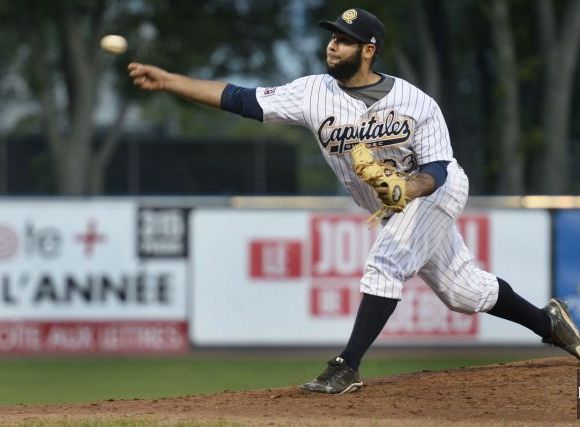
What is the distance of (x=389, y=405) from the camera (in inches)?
250

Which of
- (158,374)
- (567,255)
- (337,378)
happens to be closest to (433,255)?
(337,378)

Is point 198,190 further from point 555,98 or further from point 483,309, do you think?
point 483,309

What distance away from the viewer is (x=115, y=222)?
1171 cm

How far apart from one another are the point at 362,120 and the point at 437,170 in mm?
406

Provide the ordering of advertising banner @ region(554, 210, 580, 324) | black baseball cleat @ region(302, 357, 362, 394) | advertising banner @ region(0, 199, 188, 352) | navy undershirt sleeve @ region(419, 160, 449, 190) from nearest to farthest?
1. navy undershirt sleeve @ region(419, 160, 449, 190)
2. black baseball cleat @ region(302, 357, 362, 394)
3. advertising banner @ region(0, 199, 188, 352)
4. advertising banner @ region(554, 210, 580, 324)

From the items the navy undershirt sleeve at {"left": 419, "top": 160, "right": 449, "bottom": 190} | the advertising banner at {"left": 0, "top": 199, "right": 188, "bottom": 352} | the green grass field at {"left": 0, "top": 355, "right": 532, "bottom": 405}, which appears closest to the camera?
the navy undershirt sleeve at {"left": 419, "top": 160, "right": 449, "bottom": 190}

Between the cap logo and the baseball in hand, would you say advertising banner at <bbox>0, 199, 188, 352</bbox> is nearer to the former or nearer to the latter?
the baseball in hand

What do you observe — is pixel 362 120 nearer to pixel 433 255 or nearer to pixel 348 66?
pixel 348 66

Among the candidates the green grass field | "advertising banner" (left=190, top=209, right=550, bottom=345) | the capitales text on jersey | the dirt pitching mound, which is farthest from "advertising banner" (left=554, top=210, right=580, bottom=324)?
the capitales text on jersey

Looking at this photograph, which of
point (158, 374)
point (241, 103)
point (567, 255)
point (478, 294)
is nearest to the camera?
point (241, 103)

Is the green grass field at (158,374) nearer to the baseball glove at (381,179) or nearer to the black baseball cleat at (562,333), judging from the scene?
the black baseball cleat at (562,333)

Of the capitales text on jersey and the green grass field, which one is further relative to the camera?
the green grass field

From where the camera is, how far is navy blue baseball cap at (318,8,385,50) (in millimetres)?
6250

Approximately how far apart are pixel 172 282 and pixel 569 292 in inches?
131
